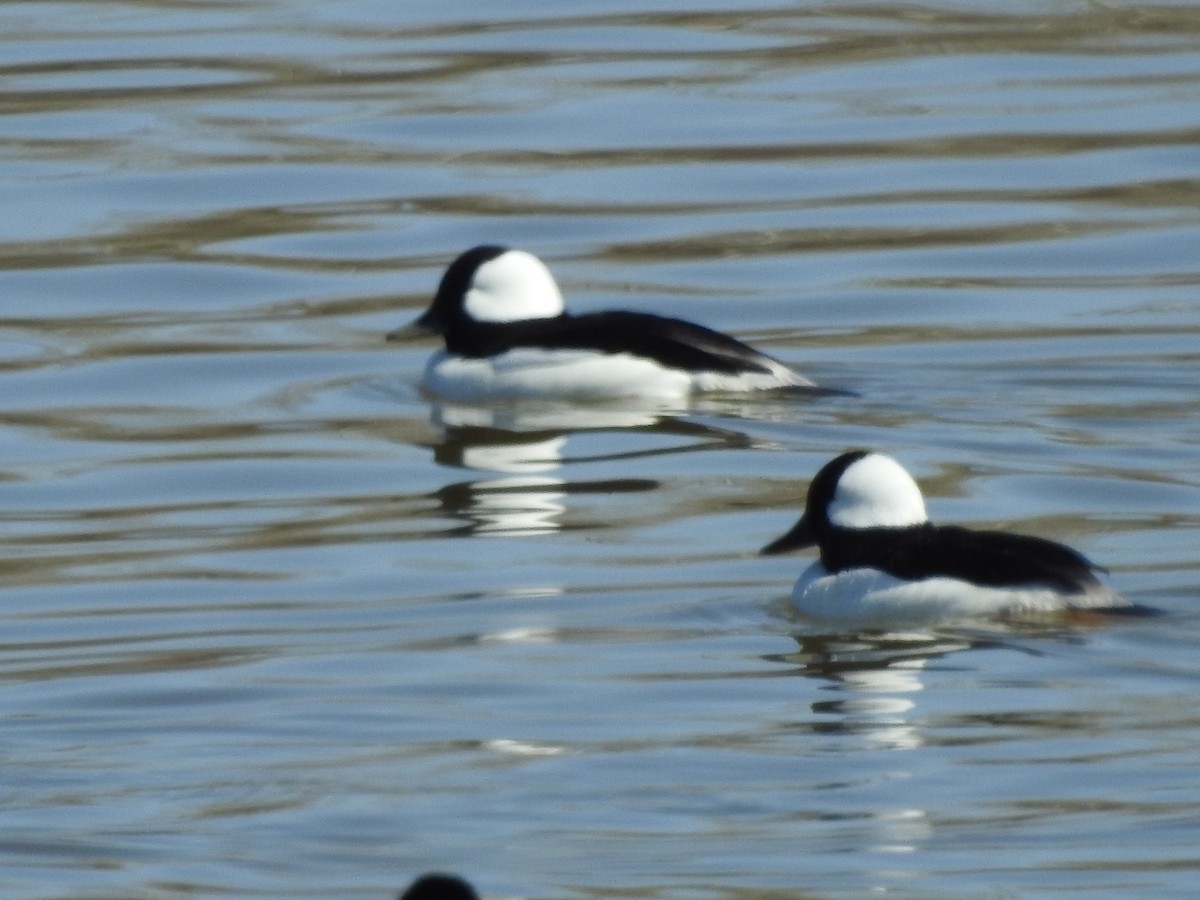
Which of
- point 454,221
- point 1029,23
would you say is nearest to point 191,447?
point 454,221

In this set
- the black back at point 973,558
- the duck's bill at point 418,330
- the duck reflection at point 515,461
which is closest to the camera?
the black back at point 973,558

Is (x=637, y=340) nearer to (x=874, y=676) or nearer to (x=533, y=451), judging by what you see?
(x=533, y=451)

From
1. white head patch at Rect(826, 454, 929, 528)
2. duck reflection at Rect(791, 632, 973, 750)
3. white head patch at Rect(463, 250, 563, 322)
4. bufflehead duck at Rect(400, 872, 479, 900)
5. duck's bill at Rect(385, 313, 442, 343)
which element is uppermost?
white head patch at Rect(463, 250, 563, 322)

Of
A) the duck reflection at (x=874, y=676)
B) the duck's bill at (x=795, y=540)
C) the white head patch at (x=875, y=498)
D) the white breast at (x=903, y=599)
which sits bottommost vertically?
the duck reflection at (x=874, y=676)

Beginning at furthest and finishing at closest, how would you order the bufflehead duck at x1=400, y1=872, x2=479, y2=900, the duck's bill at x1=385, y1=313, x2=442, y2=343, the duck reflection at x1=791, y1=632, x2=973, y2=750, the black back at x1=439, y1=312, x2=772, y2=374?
the duck's bill at x1=385, y1=313, x2=442, y2=343
the black back at x1=439, y1=312, x2=772, y2=374
the duck reflection at x1=791, y1=632, x2=973, y2=750
the bufflehead duck at x1=400, y1=872, x2=479, y2=900

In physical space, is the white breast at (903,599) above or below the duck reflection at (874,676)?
above

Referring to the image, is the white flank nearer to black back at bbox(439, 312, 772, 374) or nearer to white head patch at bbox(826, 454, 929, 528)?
white head patch at bbox(826, 454, 929, 528)

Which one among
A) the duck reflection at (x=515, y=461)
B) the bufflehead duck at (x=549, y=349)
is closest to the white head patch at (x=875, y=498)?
the duck reflection at (x=515, y=461)

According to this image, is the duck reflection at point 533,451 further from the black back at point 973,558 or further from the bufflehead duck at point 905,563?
the black back at point 973,558

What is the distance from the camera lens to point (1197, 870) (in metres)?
6.64

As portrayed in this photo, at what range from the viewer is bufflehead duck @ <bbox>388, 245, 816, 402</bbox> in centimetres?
1317

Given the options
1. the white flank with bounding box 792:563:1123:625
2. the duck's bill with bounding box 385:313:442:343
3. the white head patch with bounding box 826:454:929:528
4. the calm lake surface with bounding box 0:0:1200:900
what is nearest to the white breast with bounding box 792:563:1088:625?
the white flank with bounding box 792:563:1123:625

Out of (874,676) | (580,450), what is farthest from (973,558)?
(580,450)

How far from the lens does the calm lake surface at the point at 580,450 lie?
23.7ft
